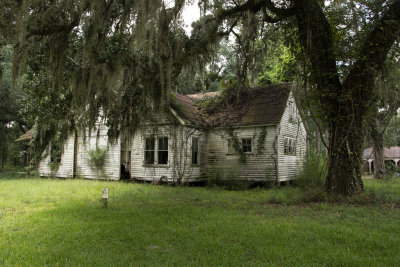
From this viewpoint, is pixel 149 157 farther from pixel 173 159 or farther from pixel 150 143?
pixel 173 159

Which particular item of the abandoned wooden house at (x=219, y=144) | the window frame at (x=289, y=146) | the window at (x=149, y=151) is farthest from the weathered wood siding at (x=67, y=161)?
the window frame at (x=289, y=146)

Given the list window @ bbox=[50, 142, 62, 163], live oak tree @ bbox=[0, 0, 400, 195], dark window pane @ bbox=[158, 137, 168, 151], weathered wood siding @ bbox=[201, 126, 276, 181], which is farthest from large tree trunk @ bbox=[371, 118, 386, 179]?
window @ bbox=[50, 142, 62, 163]

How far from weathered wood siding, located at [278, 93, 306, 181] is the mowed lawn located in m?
5.64

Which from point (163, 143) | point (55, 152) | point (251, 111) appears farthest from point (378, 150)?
point (55, 152)

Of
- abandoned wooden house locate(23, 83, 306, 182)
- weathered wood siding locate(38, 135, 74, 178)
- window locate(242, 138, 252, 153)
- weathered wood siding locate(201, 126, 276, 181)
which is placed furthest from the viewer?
weathered wood siding locate(38, 135, 74, 178)

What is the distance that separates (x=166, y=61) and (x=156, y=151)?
6.80 m

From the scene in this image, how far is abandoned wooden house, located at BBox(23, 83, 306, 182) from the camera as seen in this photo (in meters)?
13.3

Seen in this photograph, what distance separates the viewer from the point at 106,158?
1564 cm

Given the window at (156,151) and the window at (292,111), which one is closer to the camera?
the window at (156,151)

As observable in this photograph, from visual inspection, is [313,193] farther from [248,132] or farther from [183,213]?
[248,132]

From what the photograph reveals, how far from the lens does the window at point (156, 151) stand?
45.7ft

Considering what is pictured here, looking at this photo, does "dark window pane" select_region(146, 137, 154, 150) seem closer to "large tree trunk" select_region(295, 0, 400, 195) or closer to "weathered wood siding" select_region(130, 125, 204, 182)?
"weathered wood siding" select_region(130, 125, 204, 182)

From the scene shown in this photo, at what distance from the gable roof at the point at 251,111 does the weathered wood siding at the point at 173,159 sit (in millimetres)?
891

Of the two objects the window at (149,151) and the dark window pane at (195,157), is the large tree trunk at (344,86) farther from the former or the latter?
the window at (149,151)
